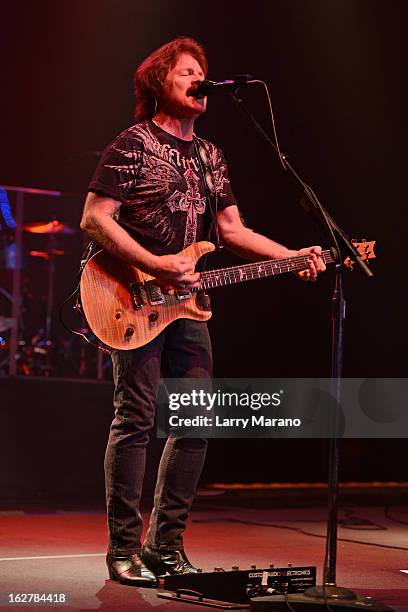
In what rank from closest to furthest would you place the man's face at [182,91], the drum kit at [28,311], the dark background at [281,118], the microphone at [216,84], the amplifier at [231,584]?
the amplifier at [231,584]
the microphone at [216,84]
the man's face at [182,91]
the dark background at [281,118]
the drum kit at [28,311]

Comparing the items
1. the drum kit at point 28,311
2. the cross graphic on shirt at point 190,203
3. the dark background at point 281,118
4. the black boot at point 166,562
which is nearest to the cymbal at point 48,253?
the drum kit at point 28,311

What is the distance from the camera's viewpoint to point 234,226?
3984 millimetres

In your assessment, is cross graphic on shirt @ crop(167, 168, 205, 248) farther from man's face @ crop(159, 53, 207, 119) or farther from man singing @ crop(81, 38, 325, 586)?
man's face @ crop(159, 53, 207, 119)

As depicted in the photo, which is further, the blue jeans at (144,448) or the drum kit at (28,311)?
the drum kit at (28,311)

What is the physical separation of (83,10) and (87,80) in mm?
Result: 525

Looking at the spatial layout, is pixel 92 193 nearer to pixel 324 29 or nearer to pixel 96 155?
pixel 96 155

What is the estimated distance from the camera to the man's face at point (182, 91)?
3.74 m

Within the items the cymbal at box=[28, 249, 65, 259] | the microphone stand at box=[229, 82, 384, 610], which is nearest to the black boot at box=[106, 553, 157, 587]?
the microphone stand at box=[229, 82, 384, 610]

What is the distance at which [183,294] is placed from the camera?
3625mm

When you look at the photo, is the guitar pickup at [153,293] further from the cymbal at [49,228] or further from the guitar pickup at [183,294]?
the cymbal at [49,228]

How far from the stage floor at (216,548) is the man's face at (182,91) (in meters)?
1.74

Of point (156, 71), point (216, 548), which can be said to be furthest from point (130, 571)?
point (156, 71)

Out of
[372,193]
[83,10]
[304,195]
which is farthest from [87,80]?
[304,195]

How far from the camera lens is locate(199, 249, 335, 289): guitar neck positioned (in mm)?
3590
